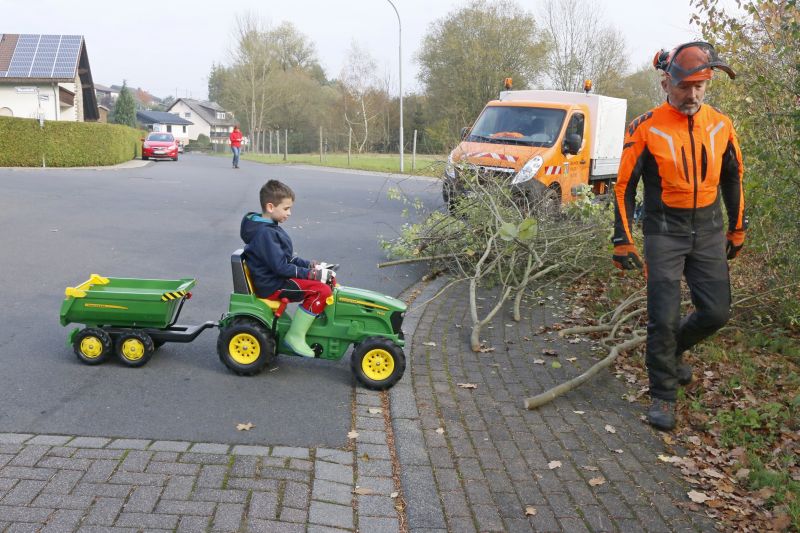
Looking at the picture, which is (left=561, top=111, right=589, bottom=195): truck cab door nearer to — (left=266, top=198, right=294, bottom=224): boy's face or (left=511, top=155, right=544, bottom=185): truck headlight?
(left=511, top=155, right=544, bottom=185): truck headlight

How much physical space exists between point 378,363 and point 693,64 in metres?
2.86

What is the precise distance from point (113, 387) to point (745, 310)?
214 inches

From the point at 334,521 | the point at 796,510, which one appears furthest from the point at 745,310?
the point at 334,521

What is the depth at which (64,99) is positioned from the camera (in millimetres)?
44094

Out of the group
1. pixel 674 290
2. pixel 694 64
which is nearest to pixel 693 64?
pixel 694 64

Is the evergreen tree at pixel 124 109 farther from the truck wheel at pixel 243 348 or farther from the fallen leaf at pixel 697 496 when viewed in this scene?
the fallen leaf at pixel 697 496

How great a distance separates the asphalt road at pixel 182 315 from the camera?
4.54m

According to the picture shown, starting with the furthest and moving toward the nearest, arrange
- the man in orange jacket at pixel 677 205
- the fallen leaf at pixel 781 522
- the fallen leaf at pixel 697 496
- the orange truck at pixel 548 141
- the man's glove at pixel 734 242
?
the orange truck at pixel 548 141
the man's glove at pixel 734 242
the man in orange jacket at pixel 677 205
the fallen leaf at pixel 697 496
the fallen leaf at pixel 781 522

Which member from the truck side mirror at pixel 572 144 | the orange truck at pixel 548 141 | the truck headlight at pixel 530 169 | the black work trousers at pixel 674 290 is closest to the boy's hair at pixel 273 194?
the black work trousers at pixel 674 290

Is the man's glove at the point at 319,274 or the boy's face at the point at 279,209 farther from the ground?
the boy's face at the point at 279,209

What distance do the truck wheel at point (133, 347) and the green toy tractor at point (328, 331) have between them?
548 mm

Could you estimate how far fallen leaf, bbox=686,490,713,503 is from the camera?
12.6 feet

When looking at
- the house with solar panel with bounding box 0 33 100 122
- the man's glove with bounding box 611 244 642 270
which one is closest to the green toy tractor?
the man's glove with bounding box 611 244 642 270

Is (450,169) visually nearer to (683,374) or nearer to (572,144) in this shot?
(683,374)
